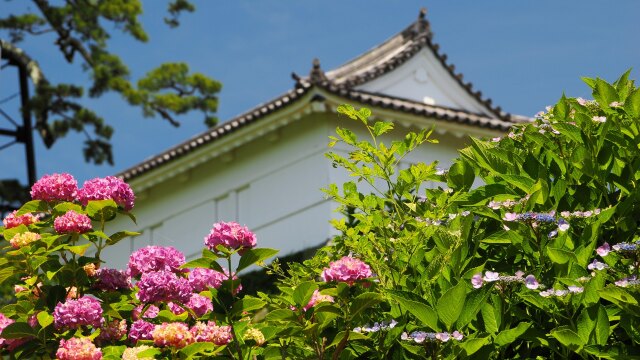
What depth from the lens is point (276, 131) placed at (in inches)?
746

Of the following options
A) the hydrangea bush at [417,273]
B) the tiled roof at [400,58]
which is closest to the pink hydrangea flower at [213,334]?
the hydrangea bush at [417,273]

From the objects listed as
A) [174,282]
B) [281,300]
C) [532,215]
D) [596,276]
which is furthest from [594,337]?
[174,282]

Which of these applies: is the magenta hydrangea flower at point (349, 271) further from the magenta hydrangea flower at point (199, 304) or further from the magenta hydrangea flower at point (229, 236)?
the magenta hydrangea flower at point (199, 304)

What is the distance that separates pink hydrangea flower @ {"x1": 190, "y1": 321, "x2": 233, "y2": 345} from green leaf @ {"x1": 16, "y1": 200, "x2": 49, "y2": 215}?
1.08 metres

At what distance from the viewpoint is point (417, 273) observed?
3.74 m

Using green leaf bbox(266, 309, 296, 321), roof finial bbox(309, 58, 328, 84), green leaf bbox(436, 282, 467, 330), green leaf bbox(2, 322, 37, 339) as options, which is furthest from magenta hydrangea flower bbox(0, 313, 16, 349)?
roof finial bbox(309, 58, 328, 84)

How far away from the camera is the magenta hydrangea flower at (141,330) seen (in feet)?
13.1

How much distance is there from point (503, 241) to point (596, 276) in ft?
1.36

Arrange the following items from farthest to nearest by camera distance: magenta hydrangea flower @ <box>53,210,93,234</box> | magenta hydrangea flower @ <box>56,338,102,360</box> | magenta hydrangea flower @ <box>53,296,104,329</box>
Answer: magenta hydrangea flower @ <box>53,210,93,234</box>
magenta hydrangea flower @ <box>53,296,104,329</box>
magenta hydrangea flower @ <box>56,338,102,360</box>

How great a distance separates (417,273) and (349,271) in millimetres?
254

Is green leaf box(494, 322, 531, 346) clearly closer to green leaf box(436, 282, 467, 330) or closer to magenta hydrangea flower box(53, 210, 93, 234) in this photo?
green leaf box(436, 282, 467, 330)

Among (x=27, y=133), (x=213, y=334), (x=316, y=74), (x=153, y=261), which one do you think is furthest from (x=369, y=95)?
(x=213, y=334)

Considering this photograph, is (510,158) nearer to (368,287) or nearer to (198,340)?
(368,287)

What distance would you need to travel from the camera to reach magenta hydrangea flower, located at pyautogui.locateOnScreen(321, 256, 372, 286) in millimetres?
3793
